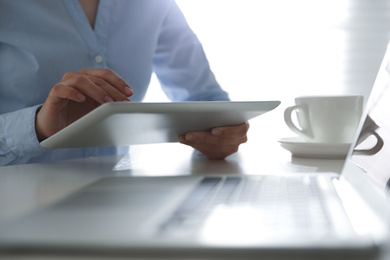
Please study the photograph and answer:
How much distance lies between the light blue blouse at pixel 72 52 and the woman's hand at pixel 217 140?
0.26 metres

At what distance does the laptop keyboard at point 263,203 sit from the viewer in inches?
9.7

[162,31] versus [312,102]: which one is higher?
[162,31]

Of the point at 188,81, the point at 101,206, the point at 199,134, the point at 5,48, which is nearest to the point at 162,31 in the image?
the point at 188,81

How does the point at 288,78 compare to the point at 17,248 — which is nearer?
the point at 17,248

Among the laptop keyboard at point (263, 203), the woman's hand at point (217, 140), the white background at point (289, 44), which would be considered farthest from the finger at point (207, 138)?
the white background at point (289, 44)

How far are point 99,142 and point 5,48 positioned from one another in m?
0.38

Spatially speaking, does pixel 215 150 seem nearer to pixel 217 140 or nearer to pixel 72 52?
pixel 217 140

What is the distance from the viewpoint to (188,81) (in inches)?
45.3

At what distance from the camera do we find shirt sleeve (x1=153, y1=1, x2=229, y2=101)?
3.67ft

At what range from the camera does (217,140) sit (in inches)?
28.6

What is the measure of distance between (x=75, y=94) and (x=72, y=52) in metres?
0.35

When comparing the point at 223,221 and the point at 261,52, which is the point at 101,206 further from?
the point at 261,52

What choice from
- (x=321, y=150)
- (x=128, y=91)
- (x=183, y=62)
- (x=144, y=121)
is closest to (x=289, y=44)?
(x=183, y=62)

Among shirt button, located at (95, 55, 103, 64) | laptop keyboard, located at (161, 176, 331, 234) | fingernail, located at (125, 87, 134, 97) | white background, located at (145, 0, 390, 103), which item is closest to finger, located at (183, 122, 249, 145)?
fingernail, located at (125, 87, 134, 97)
